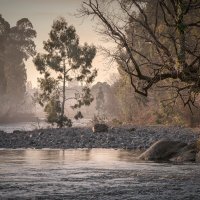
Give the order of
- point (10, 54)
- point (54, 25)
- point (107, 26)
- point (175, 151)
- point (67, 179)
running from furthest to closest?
point (10, 54) → point (54, 25) → point (175, 151) → point (107, 26) → point (67, 179)

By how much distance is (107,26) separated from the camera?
19.6 meters

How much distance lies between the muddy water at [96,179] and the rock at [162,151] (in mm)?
1284

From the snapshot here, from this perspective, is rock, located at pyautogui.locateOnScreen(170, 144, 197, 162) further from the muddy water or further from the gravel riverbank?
the gravel riverbank

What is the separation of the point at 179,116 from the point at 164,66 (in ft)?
95.4

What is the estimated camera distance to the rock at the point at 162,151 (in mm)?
21625

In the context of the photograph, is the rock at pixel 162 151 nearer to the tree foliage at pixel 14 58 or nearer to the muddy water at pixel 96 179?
the muddy water at pixel 96 179

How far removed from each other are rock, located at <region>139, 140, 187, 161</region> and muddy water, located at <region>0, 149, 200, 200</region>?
4.21 feet

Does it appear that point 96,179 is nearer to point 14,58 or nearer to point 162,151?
point 162,151

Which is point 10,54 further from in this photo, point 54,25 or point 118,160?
point 118,160

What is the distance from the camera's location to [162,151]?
2219 cm

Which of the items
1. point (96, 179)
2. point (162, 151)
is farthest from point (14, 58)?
point (96, 179)

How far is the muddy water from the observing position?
38.4 ft

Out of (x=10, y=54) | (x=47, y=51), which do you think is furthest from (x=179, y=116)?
(x=10, y=54)

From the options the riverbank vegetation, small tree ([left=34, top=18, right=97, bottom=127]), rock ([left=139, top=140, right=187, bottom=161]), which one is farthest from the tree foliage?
rock ([left=139, top=140, right=187, bottom=161])
